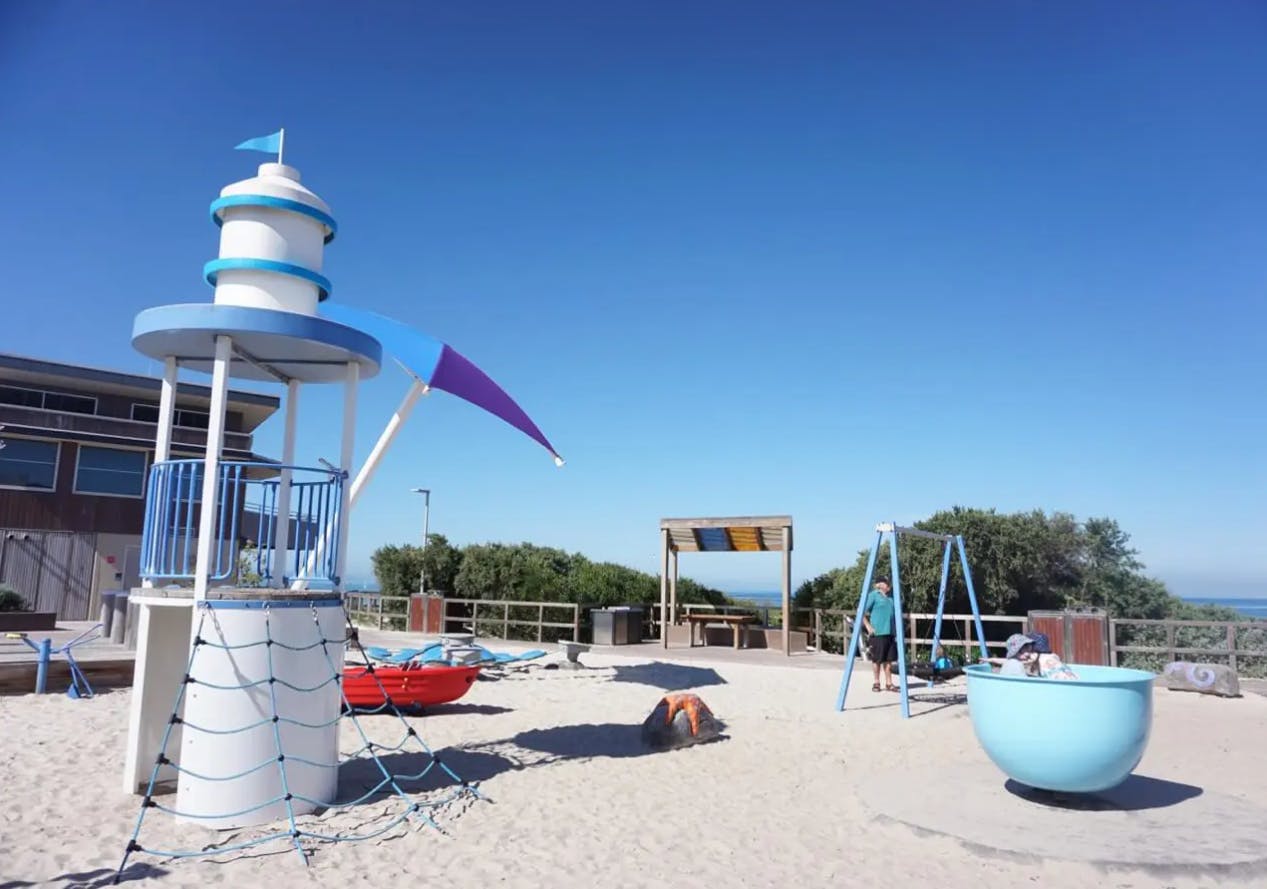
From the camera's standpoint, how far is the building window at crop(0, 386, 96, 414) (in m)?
28.0

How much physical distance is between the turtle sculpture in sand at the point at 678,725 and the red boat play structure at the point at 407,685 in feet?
8.20

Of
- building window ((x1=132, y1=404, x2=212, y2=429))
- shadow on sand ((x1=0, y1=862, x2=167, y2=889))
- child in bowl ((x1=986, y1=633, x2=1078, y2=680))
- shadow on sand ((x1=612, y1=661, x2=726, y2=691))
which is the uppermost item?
building window ((x1=132, y1=404, x2=212, y2=429))

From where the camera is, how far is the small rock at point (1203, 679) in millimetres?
13234

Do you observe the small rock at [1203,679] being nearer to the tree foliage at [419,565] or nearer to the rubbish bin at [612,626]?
the rubbish bin at [612,626]

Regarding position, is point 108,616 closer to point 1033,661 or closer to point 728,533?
point 728,533

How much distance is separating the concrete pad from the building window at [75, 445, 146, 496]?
2660cm

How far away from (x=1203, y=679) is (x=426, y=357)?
39.5 ft

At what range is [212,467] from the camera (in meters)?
6.88

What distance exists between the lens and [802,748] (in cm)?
941

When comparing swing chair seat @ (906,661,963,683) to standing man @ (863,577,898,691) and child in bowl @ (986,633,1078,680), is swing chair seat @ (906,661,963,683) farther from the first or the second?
child in bowl @ (986,633,1078,680)

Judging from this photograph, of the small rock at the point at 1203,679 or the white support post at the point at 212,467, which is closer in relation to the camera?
the white support post at the point at 212,467

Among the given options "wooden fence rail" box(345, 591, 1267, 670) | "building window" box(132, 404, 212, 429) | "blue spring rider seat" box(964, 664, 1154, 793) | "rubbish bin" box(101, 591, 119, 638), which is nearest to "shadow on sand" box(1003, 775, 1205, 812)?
"blue spring rider seat" box(964, 664, 1154, 793)

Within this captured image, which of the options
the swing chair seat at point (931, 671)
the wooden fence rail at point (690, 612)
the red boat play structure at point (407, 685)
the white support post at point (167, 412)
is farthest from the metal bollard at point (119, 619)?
the swing chair seat at point (931, 671)

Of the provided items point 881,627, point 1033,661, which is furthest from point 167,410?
point 881,627
